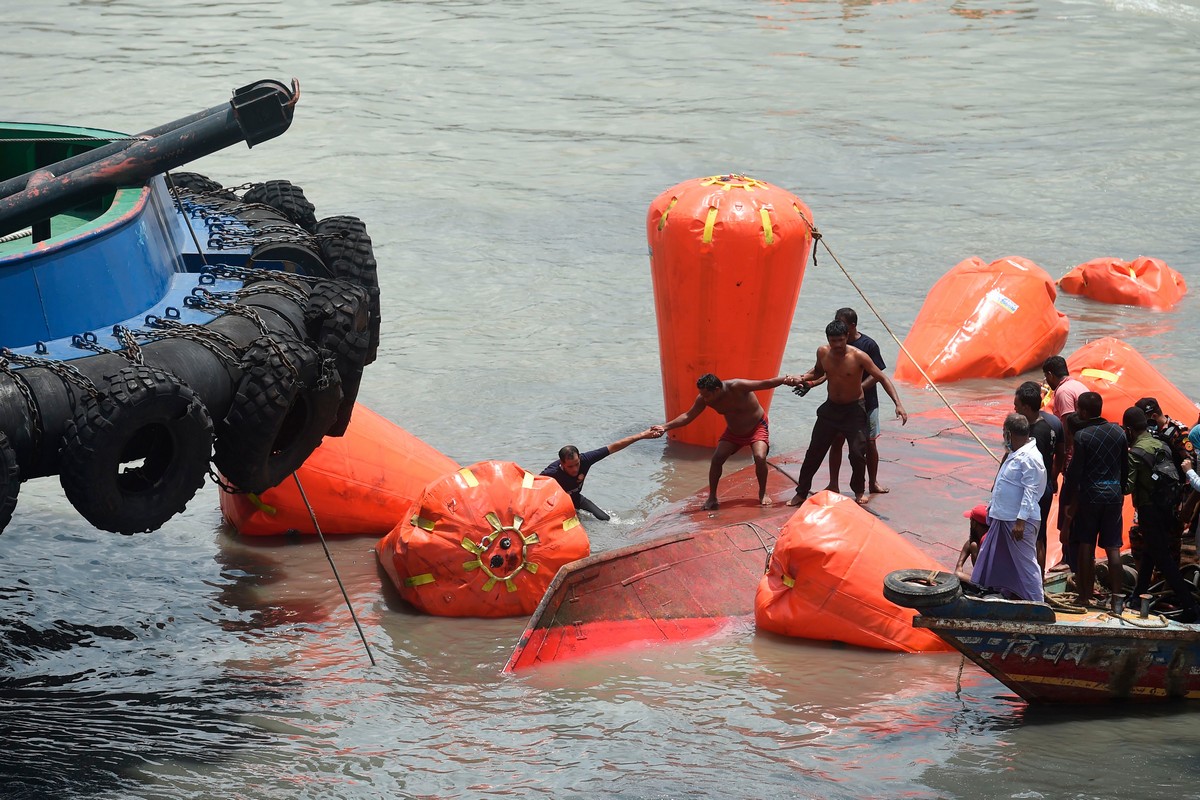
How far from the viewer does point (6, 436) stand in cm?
614

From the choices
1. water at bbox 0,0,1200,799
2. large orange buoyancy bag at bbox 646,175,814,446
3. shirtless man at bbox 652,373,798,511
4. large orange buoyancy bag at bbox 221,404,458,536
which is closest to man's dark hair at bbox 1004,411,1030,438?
water at bbox 0,0,1200,799

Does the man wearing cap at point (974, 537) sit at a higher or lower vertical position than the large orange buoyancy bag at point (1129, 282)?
higher

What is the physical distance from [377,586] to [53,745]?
2.60 m

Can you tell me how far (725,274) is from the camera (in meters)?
11.1

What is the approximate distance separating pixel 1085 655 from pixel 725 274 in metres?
4.70

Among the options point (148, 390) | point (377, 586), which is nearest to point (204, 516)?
point (377, 586)

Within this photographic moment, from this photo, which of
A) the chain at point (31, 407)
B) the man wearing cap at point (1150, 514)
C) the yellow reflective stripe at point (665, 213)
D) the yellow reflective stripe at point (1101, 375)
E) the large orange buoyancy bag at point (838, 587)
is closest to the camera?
the chain at point (31, 407)

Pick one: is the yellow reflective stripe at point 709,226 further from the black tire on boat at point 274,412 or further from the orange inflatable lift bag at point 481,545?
the black tire on boat at point 274,412

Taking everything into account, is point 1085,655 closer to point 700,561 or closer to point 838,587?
point 838,587

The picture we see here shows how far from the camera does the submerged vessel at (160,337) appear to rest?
639 cm

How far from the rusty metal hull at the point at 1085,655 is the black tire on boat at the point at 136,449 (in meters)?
3.45

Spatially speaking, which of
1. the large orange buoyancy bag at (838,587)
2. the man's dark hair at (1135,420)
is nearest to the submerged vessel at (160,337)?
the large orange buoyancy bag at (838,587)

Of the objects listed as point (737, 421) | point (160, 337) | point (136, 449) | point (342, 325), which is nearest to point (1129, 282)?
point (737, 421)

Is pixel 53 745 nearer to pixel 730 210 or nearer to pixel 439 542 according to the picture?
pixel 439 542
